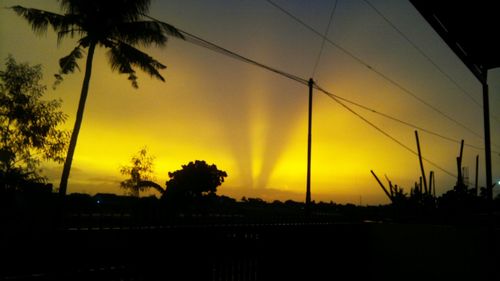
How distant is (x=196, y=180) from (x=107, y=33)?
62.0 feet

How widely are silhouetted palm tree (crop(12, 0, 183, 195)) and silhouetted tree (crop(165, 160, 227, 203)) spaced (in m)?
16.8

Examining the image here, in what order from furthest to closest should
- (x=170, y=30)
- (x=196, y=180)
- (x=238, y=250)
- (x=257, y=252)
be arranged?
1. (x=196, y=180)
2. (x=170, y=30)
3. (x=257, y=252)
4. (x=238, y=250)

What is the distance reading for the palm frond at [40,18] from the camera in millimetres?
16297

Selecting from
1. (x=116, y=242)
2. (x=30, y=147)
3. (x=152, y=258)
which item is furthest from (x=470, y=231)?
(x=30, y=147)

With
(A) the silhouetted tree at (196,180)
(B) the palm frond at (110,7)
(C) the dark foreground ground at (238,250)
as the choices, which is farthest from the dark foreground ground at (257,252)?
(A) the silhouetted tree at (196,180)

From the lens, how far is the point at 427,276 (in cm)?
776

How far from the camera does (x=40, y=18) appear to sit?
1656 centimetres

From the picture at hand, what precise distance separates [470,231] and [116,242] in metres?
6.80

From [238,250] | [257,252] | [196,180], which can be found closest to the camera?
[238,250]

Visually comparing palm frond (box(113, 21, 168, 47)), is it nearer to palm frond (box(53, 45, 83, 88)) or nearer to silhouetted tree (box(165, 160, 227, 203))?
palm frond (box(53, 45, 83, 88))

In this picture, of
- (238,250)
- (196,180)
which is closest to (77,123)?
(238,250)

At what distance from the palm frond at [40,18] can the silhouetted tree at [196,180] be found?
1908 cm

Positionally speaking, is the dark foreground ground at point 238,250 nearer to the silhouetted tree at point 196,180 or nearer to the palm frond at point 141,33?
the palm frond at point 141,33

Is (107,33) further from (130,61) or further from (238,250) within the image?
(238,250)
